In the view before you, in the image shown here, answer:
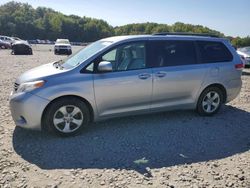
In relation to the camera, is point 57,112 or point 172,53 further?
point 172,53

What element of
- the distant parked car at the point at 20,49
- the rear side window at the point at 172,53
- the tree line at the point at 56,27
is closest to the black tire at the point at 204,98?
the rear side window at the point at 172,53

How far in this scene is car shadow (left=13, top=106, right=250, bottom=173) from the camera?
4.40m

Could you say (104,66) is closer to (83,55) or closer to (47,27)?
(83,55)

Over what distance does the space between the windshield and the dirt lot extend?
1.30 metres

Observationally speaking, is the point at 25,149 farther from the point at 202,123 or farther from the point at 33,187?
the point at 202,123

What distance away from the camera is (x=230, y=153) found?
192 inches

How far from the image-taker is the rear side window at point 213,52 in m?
6.38

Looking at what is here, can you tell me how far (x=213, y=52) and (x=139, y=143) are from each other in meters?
2.89

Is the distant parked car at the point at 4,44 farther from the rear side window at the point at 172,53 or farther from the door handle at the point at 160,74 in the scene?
the door handle at the point at 160,74

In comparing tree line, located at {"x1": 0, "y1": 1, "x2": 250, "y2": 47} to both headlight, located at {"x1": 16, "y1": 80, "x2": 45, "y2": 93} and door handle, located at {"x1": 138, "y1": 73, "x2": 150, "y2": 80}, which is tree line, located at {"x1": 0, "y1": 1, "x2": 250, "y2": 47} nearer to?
door handle, located at {"x1": 138, "y1": 73, "x2": 150, "y2": 80}

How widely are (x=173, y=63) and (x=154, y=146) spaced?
188 cm

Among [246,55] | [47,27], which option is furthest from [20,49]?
[47,27]

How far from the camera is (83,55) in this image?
5.64 metres

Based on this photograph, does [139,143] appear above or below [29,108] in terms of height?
below
